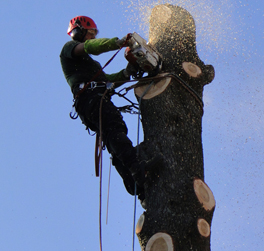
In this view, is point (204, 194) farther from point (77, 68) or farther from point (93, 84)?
point (77, 68)

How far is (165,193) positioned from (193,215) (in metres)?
Answer: 0.23

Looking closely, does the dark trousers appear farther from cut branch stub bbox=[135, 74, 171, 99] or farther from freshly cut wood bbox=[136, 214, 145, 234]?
freshly cut wood bbox=[136, 214, 145, 234]

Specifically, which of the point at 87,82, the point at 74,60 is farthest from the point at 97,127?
the point at 74,60

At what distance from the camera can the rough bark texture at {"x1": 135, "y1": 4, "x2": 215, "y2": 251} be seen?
2.84 m

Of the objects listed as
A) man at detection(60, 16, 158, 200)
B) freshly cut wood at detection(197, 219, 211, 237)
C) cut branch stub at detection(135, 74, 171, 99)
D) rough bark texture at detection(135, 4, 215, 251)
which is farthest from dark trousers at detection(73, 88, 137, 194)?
freshly cut wood at detection(197, 219, 211, 237)

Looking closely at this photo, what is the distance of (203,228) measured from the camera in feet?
9.45

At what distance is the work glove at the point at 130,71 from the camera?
12.3ft

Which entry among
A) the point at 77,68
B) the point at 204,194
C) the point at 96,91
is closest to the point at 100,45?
the point at 96,91

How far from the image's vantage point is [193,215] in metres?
2.88

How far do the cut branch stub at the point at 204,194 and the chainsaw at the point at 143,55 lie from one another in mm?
973

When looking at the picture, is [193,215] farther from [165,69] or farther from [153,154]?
[165,69]

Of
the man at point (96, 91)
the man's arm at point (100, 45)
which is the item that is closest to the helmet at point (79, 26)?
the man at point (96, 91)

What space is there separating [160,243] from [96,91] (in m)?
1.42

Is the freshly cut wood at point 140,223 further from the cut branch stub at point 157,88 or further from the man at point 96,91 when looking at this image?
the cut branch stub at point 157,88
